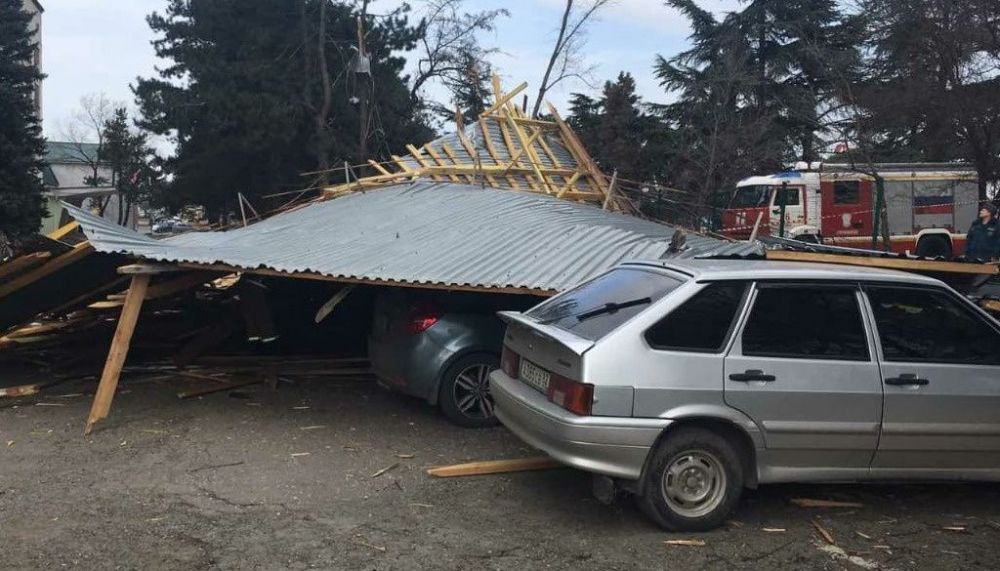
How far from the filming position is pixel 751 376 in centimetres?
498

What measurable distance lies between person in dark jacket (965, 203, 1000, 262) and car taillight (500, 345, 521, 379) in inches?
331

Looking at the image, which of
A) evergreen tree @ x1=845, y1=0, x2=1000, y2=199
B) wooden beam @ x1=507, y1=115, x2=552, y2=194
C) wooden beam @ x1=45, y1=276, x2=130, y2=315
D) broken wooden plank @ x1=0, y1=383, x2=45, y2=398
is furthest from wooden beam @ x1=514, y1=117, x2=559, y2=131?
broken wooden plank @ x1=0, y1=383, x2=45, y2=398

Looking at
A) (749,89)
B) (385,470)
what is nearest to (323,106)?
(749,89)

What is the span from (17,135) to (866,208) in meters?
28.8

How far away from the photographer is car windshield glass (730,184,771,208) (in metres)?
22.2

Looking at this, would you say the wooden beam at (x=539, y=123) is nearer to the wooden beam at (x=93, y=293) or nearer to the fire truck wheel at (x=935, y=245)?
the wooden beam at (x=93, y=293)

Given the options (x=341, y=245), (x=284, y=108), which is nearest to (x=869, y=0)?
(x=341, y=245)

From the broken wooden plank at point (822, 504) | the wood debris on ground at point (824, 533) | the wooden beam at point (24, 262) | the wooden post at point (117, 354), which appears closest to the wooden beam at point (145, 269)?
the wooden post at point (117, 354)

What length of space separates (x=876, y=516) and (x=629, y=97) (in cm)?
2620

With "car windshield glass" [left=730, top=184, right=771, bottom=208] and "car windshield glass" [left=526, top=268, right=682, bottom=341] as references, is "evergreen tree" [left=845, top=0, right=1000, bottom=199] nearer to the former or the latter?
"car windshield glass" [left=730, top=184, right=771, bottom=208]

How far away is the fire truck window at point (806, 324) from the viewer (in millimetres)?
5113

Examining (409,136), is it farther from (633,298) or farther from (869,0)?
(633,298)

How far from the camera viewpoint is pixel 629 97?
99.1ft

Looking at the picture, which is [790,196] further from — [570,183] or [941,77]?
[570,183]
